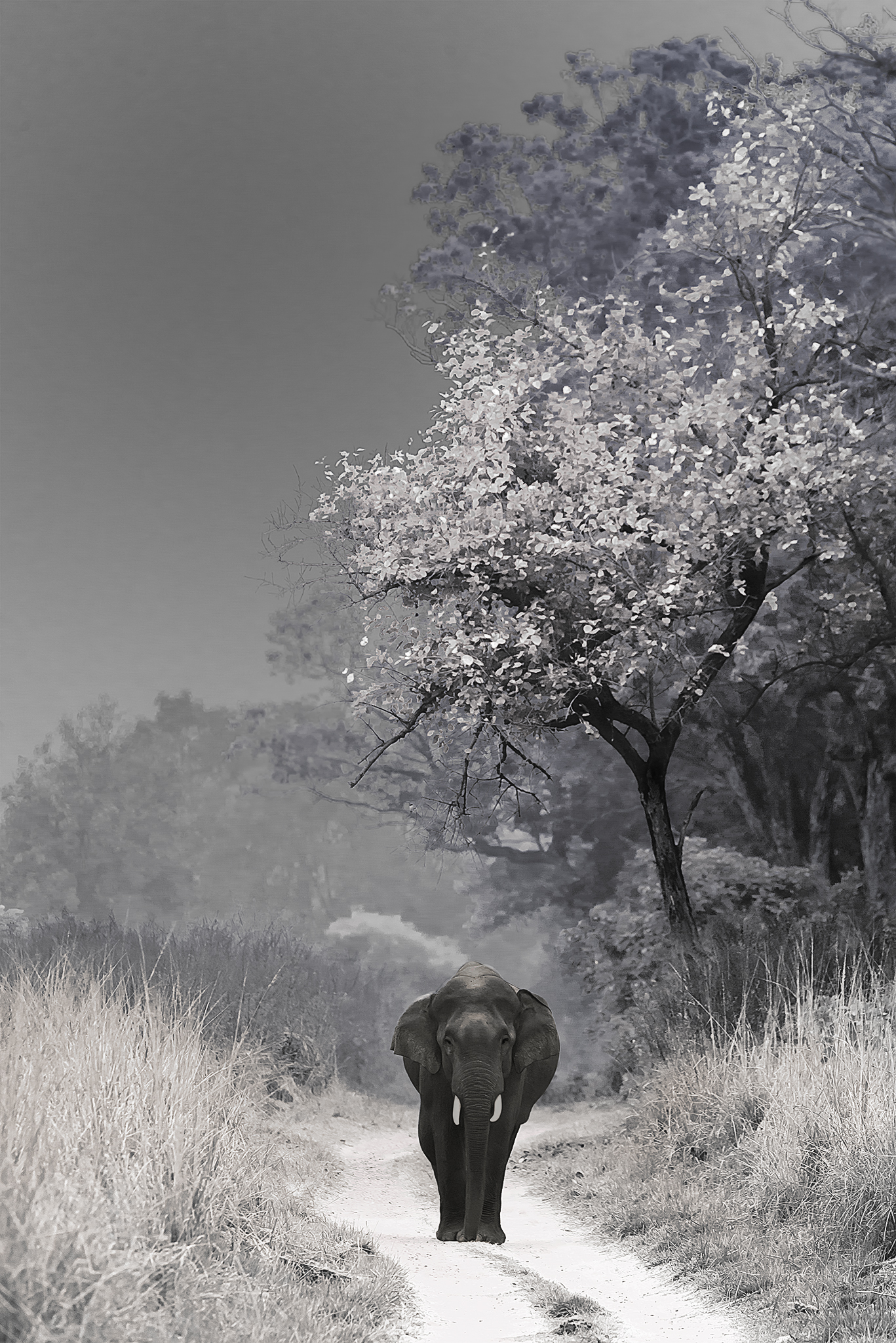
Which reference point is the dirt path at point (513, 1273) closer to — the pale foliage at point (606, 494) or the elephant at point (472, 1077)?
the elephant at point (472, 1077)

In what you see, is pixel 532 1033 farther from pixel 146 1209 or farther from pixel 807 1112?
pixel 146 1209

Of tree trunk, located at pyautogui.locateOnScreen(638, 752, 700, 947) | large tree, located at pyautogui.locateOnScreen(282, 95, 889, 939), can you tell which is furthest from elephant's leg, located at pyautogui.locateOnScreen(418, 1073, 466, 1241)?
tree trunk, located at pyautogui.locateOnScreen(638, 752, 700, 947)

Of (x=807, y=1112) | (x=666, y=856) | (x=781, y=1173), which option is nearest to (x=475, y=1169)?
(x=781, y=1173)

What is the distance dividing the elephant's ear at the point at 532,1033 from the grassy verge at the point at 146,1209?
204 centimetres

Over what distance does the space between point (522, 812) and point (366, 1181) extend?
15.8 metres

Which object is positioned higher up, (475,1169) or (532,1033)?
(532,1033)

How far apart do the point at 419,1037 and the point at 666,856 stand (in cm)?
585

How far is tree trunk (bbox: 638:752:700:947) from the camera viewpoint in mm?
14109

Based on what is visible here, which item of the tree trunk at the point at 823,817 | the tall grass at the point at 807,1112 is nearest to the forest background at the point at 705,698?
the tree trunk at the point at 823,817

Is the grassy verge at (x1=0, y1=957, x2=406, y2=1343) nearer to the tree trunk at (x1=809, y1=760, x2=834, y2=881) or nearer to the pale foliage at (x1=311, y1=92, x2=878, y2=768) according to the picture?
the pale foliage at (x1=311, y1=92, x2=878, y2=768)

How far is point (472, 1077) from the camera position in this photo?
8602 millimetres

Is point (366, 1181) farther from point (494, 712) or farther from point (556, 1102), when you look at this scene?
point (556, 1102)

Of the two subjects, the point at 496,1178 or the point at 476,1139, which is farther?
the point at 496,1178

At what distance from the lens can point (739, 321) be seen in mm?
15250
